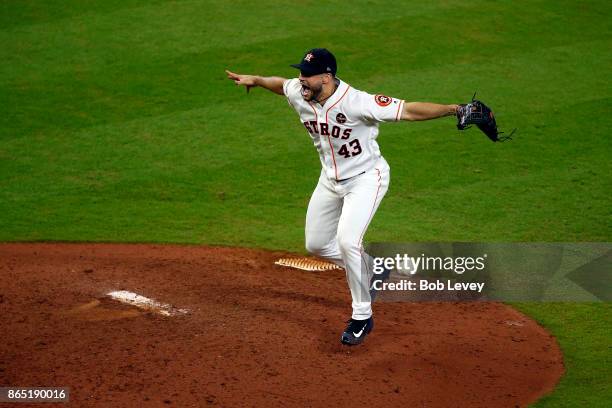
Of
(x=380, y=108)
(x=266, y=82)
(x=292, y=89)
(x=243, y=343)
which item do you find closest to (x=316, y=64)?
(x=292, y=89)

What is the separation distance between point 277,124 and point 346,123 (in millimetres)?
4073

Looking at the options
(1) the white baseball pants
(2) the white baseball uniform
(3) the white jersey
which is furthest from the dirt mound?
(3) the white jersey

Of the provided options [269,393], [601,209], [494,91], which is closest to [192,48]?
[494,91]

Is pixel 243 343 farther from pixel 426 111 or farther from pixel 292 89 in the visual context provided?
pixel 426 111

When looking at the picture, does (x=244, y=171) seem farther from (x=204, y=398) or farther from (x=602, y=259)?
(x=204, y=398)

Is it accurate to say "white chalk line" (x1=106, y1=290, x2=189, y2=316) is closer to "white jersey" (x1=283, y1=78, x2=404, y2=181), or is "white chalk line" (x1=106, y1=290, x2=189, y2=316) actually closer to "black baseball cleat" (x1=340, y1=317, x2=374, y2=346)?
"black baseball cleat" (x1=340, y1=317, x2=374, y2=346)

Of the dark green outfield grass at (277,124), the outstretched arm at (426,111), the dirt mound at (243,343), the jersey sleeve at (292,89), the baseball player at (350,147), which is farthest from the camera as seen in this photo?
the dark green outfield grass at (277,124)

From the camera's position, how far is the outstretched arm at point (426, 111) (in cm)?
602

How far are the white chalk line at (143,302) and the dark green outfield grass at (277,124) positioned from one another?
1.45 meters

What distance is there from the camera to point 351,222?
20.9 feet

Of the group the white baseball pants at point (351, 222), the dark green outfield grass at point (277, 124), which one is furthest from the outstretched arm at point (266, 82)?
the dark green outfield grass at point (277, 124)

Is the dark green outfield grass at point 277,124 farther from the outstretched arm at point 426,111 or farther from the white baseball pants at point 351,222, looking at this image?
the outstretched arm at point 426,111

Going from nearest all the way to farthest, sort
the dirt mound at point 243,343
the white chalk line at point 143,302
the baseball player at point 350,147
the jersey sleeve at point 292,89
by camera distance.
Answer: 1. the dirt mound at point 243,343
2. the baseball player at point 350,147
3. the jersey sleeve at point 292,89
4. the white chalk line at point 143,302

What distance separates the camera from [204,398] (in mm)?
5602
